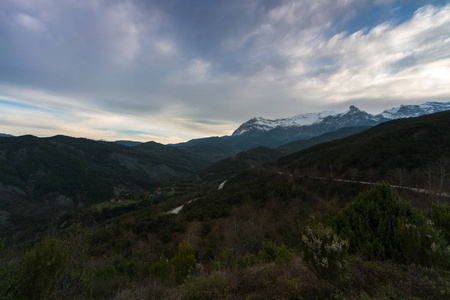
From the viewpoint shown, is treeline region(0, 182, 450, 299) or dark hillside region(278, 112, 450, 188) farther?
dark hillside region(278, 112, 450, 188)

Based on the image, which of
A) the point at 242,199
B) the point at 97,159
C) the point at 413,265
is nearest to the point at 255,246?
the point at 413,265

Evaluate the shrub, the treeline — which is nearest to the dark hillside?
the treeline

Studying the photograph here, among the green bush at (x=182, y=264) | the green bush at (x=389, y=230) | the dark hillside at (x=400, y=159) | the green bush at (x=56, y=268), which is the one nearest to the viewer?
the green bush at (x=56, y=268)

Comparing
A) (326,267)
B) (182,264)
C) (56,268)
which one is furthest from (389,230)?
(56,268)

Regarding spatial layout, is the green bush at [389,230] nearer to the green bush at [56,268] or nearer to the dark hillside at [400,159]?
the green bush at [56,268]

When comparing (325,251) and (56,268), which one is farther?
(56,268)

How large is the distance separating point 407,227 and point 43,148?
8142 inches

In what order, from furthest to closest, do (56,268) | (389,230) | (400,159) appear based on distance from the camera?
1. (400,159)
2. (389,230)
3. (56,268)

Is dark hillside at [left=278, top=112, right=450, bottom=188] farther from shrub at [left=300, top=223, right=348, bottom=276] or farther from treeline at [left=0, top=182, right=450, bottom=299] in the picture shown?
shrub at [left=300, top=223, right=348, bottom=276]

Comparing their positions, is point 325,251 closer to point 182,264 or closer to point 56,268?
point 182,264

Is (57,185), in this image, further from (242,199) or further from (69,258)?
(69,258)

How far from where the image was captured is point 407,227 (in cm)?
525

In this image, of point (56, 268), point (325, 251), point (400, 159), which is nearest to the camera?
point (325, 251)

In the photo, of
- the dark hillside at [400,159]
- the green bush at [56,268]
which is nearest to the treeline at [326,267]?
the green bush at [56,268]
